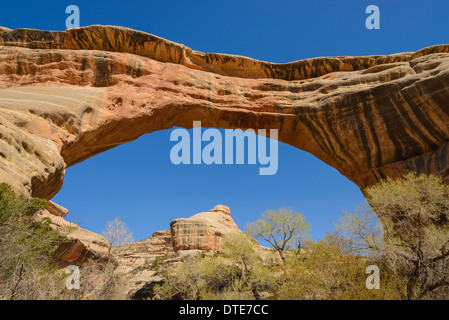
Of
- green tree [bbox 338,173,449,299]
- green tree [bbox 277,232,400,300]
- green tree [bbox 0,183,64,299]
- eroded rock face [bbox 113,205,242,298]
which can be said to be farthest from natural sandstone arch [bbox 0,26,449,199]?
eroded rock face [bbox 113,205,242,298]

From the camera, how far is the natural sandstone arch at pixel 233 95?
51.1ft

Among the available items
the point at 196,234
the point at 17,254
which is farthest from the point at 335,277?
the point at 196,234

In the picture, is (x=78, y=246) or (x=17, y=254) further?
(x=78, y=246)

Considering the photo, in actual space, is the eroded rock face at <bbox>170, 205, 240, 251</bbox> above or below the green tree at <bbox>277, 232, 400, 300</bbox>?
above

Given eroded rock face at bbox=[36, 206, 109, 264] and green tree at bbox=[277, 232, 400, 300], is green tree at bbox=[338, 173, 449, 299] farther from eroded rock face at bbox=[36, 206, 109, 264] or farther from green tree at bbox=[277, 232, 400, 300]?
eroded rock face at bbox=[36, 206, 109, 264]

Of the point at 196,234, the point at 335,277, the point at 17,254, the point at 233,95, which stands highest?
the point at 233,95

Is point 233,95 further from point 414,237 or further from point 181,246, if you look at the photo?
point 181,246

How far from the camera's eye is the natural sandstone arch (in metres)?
15.6

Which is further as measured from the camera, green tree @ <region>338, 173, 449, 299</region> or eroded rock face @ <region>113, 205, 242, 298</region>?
eroded rock face @ <region>113, 205, 242, 298</region>

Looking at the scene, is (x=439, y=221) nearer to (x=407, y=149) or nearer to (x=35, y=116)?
(x=407, y=149)

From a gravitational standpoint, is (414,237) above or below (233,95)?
below

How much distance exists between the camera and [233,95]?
19.2 meters

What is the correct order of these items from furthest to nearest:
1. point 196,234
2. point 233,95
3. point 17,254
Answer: point 196,234 < point 233,95 < point 17,254

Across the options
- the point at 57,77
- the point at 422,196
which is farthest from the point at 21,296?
the point at 422,196
